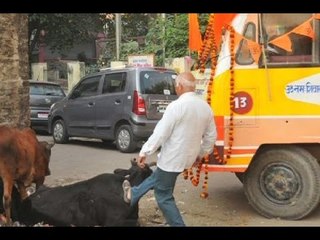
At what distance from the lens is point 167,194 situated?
Result: 5.38 meters

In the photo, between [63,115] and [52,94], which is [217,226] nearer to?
[63,115]

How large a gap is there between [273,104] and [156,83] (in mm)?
5853

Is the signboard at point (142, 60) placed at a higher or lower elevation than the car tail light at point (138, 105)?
higher

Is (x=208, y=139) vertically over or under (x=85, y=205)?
over

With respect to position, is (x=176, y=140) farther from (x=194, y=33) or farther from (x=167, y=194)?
(x=194, y=33)

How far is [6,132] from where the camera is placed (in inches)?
214

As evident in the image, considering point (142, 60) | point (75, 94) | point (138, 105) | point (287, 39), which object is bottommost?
point (138, 105)

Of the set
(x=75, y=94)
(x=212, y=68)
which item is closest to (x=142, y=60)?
(x=75, y=94)

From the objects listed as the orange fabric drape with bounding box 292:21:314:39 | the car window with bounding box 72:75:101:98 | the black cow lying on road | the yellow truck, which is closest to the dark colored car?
the car window with bounding box 72:75:101:98

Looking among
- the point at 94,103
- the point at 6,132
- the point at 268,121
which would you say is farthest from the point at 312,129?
the point at 94,103

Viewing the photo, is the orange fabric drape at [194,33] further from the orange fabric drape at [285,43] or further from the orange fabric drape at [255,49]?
the orange fabric drape at [285,43]

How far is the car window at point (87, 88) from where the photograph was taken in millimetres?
12680

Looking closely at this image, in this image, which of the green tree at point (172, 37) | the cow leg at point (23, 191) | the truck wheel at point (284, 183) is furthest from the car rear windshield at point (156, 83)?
the green tree at point (172, 37)

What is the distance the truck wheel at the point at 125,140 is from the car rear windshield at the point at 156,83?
0.92 metres
